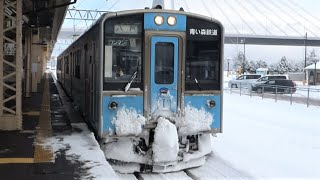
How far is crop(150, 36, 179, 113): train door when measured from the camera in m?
8.73

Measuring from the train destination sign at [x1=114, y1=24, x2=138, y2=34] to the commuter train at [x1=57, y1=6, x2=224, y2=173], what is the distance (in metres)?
0.02

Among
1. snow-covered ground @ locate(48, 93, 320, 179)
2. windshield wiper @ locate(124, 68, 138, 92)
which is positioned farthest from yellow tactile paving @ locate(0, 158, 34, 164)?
windshield wiper @ locate(124, 68, 138, 92)

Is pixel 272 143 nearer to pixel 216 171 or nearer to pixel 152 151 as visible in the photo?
pixel 216 171

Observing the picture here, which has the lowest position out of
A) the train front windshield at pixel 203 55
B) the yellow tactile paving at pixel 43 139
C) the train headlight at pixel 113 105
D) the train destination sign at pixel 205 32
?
the yellow tactile paving at pixel 43 139

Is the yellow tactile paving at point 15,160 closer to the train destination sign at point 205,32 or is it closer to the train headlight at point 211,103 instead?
the train headlight at point 211,103

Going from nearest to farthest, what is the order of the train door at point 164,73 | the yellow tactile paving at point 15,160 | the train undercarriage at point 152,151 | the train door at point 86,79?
the yellow tactile paving at point 15,160 < the train undercarriage at point 152,151 < the train door at point 164,73 < the train door at point 86,79

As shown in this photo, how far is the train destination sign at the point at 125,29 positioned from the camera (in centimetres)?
857

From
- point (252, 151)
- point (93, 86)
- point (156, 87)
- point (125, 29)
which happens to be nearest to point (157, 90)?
point (156, 87)

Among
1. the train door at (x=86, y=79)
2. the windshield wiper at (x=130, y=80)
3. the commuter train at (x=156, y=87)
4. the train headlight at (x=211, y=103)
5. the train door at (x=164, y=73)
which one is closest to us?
the commuter train at (x=156, y=87)

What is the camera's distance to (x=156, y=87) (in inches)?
345

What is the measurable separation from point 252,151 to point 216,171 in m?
2.05

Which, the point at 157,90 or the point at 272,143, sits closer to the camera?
the point at 157,90

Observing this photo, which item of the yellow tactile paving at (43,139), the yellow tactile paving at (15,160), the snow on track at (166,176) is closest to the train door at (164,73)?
the snow on track at (166,176)

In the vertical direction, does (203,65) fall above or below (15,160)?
above
